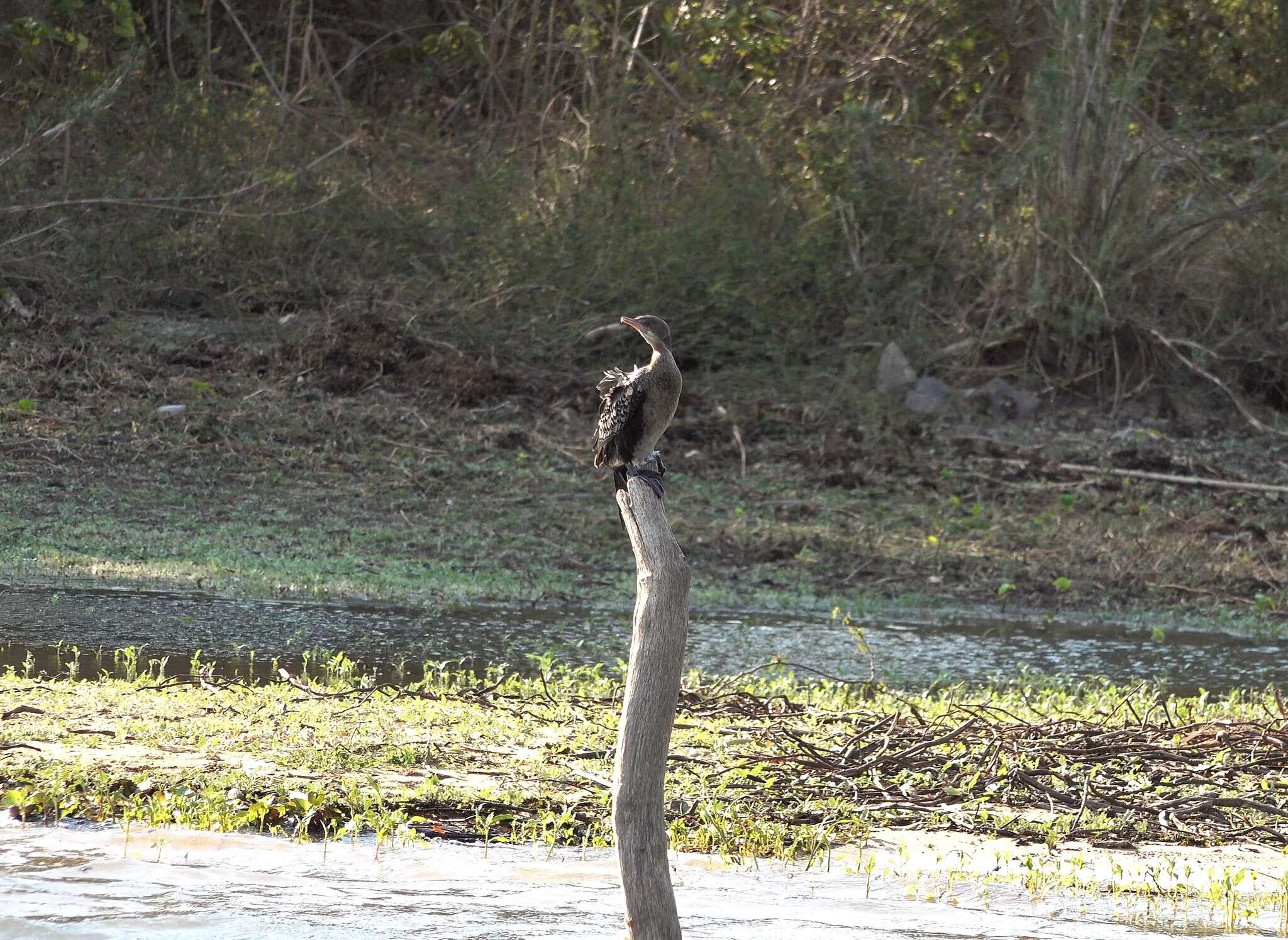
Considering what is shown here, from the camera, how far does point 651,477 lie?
3127 mm

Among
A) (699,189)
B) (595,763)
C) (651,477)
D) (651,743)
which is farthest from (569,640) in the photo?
(699,189)

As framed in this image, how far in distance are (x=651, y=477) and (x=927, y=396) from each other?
28.5 feet

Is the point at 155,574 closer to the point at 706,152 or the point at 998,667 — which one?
the point at 998,667

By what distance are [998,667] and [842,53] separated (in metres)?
8.49

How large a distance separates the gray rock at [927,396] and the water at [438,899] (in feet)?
25.2

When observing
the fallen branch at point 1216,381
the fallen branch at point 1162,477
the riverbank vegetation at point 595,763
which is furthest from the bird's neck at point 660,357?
the fallen branch at point 1216,381

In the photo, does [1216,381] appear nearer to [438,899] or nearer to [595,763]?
[595,763]

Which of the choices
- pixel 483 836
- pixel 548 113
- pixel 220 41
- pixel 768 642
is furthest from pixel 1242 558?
pixel 220 41

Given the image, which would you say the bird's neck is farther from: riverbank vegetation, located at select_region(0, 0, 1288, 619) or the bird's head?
riverbank vegetation, located at select_region(0, 0, 1288, 619)

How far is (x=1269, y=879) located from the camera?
4.07m

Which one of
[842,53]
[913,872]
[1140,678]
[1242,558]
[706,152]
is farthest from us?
[842,53]

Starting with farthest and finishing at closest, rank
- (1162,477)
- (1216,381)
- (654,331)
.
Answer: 1. (1216,381)
2. (1162,477)
3. (654,331)

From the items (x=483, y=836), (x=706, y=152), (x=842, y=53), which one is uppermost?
(x=842, y=53)

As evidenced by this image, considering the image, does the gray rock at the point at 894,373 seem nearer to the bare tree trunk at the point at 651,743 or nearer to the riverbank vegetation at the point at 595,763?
the riverbank vegetation at the point at 595,763
